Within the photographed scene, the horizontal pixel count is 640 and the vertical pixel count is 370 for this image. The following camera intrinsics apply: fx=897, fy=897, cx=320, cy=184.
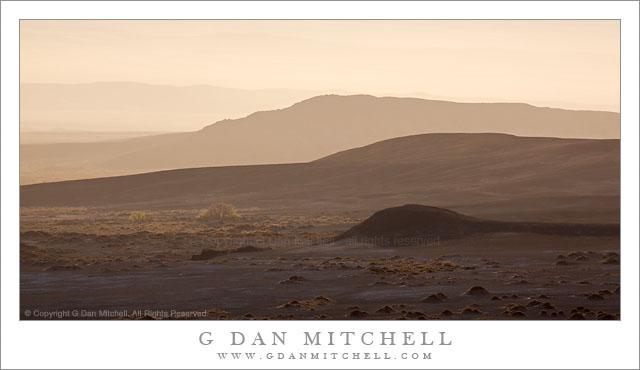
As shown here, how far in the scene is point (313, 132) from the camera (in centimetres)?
7038

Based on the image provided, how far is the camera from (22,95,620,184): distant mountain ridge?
1644 inches

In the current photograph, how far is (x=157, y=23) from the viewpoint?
24.1m

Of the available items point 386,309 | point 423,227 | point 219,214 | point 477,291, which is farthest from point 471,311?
point 219,214

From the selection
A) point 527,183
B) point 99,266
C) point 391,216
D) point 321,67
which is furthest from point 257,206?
point 321,67

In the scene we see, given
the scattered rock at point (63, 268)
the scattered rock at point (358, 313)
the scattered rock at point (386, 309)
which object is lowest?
the scattered rock at point (358, 313)

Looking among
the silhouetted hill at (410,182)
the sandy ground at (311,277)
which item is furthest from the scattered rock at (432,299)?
the silhouetted hill at (410,182)

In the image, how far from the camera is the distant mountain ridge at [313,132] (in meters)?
41.8

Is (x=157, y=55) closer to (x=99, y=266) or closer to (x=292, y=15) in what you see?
(x=292, y=15)

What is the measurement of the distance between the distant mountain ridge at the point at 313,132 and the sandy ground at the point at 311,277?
18.1 ft

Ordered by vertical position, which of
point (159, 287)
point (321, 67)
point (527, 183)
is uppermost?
point (321, 67)

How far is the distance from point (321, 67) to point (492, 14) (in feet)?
17.4

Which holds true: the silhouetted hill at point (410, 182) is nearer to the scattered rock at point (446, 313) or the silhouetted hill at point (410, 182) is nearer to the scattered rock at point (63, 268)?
the scattered rock at point (63, 268)

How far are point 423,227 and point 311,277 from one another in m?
8.66

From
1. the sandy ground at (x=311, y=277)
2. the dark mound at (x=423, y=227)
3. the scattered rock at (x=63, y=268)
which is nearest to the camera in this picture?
the sandy ground at (x=311, y=277)
